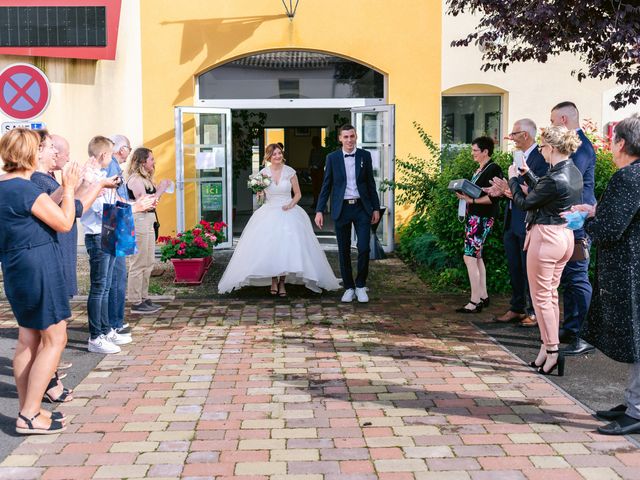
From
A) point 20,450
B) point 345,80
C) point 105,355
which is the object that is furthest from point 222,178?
point 20,450

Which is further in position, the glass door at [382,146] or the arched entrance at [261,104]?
the arched entrance at [261,104]

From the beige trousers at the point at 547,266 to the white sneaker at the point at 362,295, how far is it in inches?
128

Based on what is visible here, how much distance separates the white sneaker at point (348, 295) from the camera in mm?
9028

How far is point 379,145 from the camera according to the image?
1378cm

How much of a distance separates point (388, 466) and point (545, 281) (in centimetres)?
228

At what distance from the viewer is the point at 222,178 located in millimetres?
14086

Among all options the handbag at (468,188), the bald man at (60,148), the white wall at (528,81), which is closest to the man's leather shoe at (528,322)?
the handbag at (468,188)

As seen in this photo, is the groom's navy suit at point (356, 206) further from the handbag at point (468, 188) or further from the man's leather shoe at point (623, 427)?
the man's leather shoe at point (623, 427)

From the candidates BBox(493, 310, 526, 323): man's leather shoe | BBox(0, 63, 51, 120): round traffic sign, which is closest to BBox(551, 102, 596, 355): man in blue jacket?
BBox(493, 310, 526, 323): man's leather shoe

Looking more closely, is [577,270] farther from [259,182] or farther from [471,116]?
[471,116]

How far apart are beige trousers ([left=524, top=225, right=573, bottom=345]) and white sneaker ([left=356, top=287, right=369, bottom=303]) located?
3256 mm

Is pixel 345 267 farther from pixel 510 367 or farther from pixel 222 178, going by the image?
pixel 222 178

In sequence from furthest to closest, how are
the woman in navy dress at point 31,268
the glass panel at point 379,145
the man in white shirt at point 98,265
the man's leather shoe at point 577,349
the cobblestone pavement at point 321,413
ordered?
the glass panel at point 379,145 → the man in white shirt at point 98,265 → the man's leather shoe at point 577,349 → the woman in navy dress at point 31,268 → the cobblestone pavement at point 321,413

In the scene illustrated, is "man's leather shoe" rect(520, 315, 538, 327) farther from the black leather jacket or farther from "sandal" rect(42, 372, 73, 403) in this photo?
"sandal" rect(42, 372, 73, 403)
